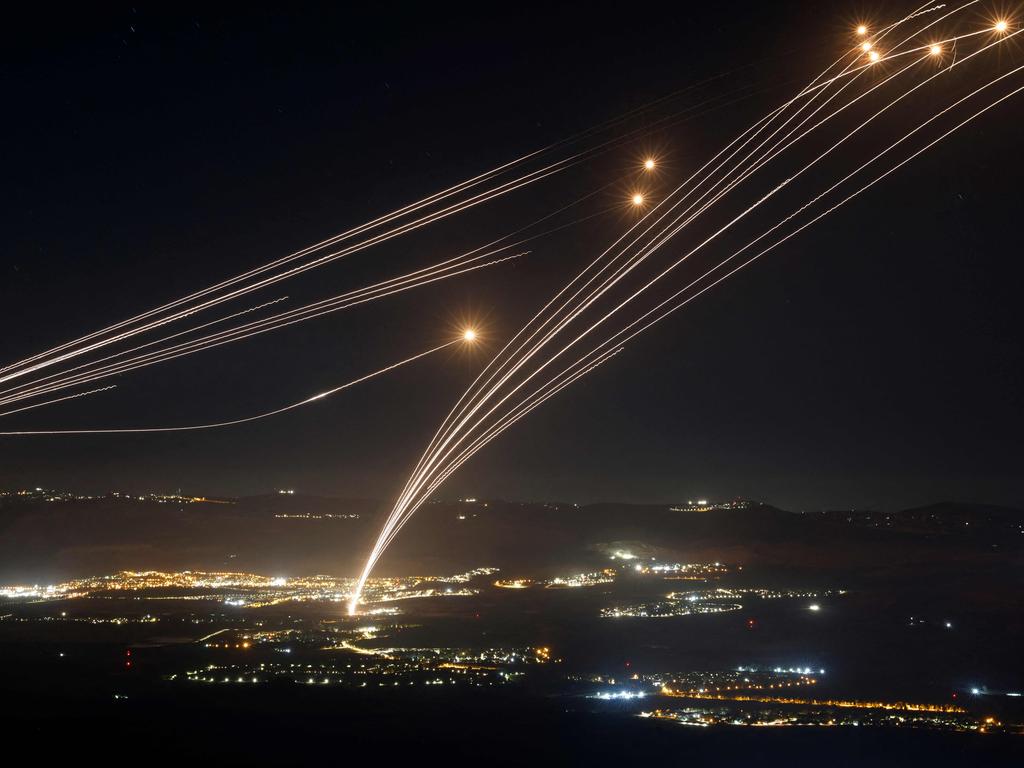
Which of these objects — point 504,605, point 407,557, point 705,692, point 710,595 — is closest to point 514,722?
point 705,692

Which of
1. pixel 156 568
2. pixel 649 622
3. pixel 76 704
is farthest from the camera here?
pixel 156 568

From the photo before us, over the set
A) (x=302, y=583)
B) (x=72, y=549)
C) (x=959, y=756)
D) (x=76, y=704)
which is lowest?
(x=959, y=756)

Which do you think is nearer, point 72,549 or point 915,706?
point 915,706

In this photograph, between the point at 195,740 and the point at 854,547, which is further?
the point at 854,547

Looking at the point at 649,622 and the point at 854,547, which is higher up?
the point at 854,547

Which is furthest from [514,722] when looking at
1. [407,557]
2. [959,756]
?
[407,557]

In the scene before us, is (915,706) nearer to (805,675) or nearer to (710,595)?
(805,675)

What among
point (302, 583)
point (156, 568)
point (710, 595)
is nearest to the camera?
point (710, 595)

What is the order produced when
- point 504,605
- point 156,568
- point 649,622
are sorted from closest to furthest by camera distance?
point 649,622
point 504,605
point 156,568

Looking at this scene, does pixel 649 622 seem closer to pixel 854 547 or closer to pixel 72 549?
pixel 854 547
